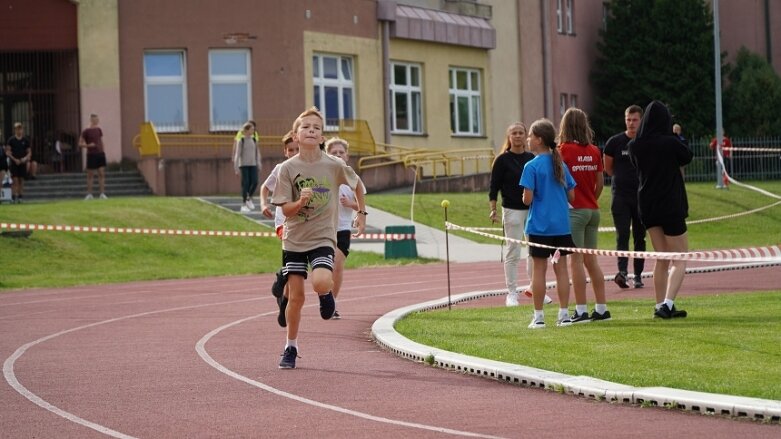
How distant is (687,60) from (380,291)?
129 feet

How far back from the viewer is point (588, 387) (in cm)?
945

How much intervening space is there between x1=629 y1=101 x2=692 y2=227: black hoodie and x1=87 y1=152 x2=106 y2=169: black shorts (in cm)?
2242

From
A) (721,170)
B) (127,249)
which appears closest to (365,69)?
(721,170)

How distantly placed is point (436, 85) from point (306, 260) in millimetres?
36176

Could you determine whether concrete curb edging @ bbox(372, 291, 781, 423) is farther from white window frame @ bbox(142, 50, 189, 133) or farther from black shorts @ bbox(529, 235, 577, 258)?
white window frame @ bbox(142, 50, 189, 133)

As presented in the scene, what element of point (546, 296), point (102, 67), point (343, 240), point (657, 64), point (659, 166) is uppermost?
point (657, 64)

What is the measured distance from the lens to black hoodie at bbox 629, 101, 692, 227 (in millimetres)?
13773

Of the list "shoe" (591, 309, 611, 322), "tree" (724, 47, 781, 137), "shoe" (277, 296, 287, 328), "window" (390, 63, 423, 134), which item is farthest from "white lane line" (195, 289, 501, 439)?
"tree" (724, 47, 781, 137)

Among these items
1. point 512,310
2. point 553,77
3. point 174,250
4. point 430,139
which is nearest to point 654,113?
point 512,310

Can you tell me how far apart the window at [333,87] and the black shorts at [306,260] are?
3089 centimetres

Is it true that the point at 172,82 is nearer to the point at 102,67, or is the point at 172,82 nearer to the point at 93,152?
the point at 102,67

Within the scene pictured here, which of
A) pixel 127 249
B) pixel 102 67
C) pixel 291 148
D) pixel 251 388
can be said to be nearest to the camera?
pixel 251 388

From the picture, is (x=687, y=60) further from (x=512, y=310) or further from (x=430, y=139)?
(x=512, y=310)

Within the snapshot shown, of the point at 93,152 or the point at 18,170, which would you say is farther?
the point at 93,152
